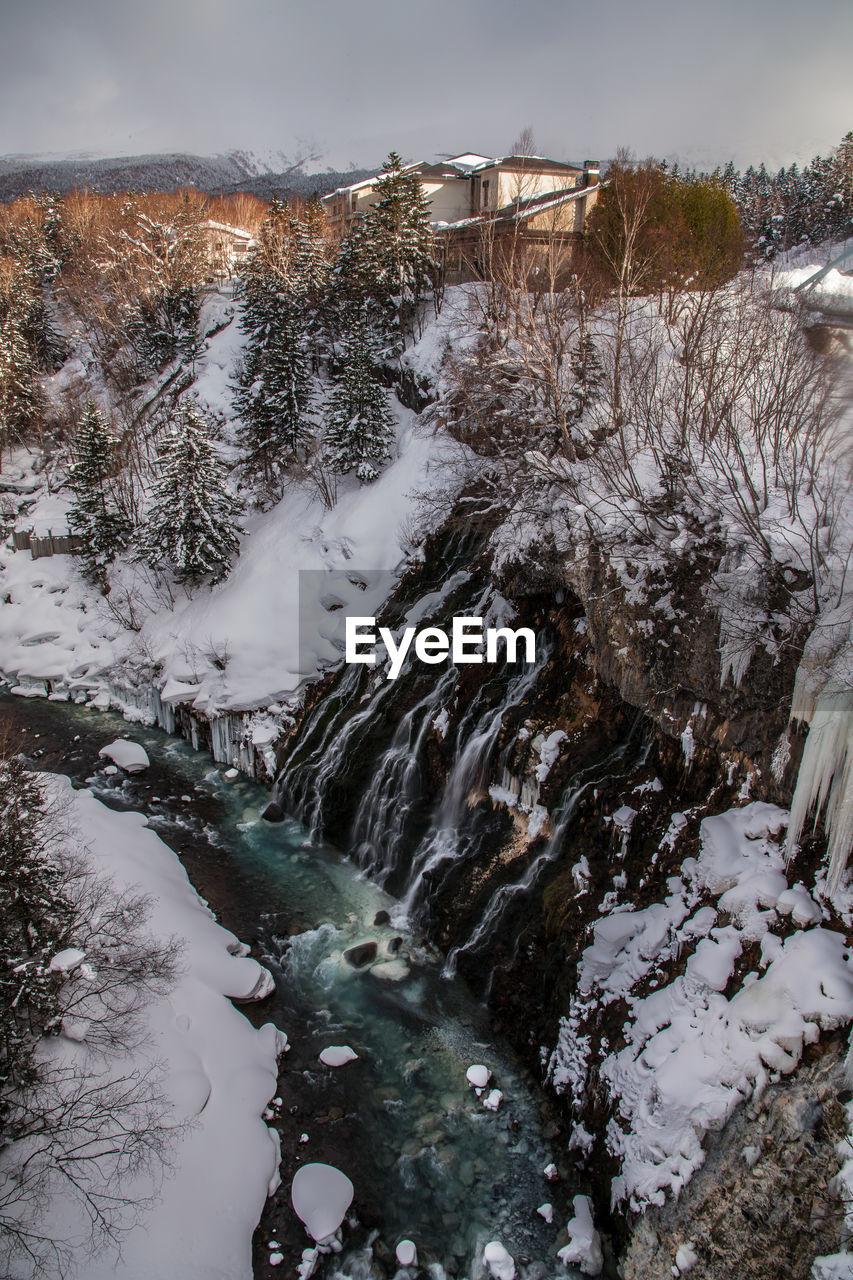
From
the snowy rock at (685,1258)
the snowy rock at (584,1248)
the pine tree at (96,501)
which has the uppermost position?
the pine tree at (96,501)

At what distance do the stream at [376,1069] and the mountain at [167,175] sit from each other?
69.7m

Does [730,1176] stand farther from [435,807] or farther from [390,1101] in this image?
[435,807]

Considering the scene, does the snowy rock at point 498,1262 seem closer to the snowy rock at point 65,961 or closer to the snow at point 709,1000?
the snow at point 709,1000

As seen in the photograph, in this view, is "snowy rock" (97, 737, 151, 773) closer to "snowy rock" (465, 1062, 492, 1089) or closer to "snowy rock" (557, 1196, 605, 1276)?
"snowy rock" (465, 1062, 492, 1089)

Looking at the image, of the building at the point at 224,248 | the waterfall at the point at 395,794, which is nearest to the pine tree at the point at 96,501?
the waterfall at the point at 395,794

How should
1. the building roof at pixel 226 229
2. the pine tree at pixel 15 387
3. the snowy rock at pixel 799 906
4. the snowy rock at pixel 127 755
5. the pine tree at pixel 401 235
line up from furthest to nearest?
the building roof at pixel 226 229
the pine tree at pixel 15 387
the pine tree at pixel 401 235
the snowy rock at pixel 127 755
the snowy rock at pixel 799 906

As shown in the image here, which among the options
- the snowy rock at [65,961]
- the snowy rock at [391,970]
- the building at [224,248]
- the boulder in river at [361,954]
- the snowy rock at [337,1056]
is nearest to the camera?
the snowy rock at [65,961]

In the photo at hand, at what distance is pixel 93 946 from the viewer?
10.2 meters

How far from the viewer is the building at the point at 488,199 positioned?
26.0m

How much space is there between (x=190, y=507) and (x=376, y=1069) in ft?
55.2

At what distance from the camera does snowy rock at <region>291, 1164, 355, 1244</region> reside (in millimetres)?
7910

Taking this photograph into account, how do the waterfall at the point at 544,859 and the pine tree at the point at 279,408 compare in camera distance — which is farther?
the pine tree at the point at 279,408

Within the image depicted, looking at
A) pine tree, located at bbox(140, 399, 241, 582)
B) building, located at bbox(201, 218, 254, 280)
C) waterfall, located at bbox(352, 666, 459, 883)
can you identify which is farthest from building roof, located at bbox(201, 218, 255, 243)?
waterfall, located at bbox(352, 666, 459, 883)

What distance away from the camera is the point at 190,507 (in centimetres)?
2117
